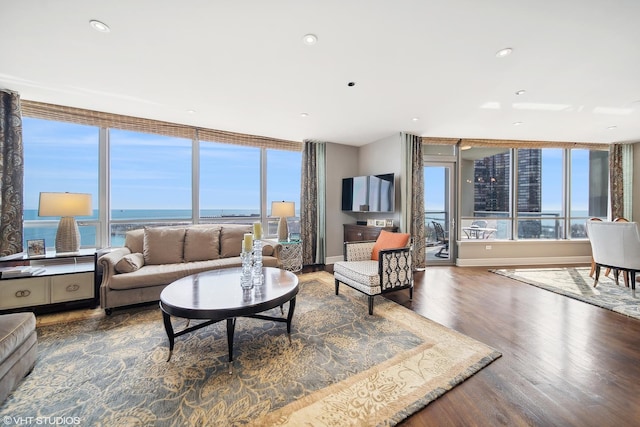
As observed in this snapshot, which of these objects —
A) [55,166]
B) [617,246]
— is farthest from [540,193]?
[55,166]

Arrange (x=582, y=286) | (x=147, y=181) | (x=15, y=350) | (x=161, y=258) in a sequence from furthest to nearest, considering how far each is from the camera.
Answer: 1. (x=147, y=181)
2. (x=582, y=286)
3. (x=161, y=258)
4. (x=15, y=350)

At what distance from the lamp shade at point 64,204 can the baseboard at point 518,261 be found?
6078 mm

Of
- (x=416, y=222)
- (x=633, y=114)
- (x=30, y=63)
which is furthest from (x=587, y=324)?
(x=30, y=63)

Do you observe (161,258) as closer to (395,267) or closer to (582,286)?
(395,267)

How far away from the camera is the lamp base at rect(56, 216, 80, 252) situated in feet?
9.41

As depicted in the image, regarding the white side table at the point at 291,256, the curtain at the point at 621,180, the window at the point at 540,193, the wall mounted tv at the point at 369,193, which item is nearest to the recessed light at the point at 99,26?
the white side table at the point at 291,256

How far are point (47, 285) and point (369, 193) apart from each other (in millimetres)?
4570

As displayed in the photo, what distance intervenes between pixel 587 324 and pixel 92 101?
20.2 ft

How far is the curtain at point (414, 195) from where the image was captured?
446 cm

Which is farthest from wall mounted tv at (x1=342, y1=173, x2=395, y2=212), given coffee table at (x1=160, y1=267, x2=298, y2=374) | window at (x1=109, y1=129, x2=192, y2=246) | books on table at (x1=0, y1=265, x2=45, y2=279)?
books on table at (x1=0, y1=265, x2=45, y2=279)

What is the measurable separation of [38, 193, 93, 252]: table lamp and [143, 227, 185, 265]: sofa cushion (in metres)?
0.69

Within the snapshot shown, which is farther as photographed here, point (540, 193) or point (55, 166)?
point (540, 193)

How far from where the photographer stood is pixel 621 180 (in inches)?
199

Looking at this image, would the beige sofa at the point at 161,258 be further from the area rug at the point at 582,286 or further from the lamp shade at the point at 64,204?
the area rug at the point at 582,286
